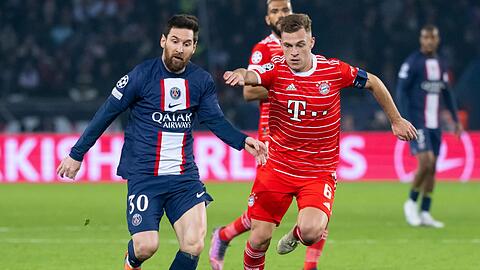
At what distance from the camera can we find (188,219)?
751cm

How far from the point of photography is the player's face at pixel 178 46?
7516 millimetres

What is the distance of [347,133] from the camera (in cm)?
1944

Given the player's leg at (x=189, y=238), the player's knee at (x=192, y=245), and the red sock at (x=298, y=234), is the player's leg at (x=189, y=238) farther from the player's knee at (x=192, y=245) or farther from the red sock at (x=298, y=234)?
the red sock at (x=298, y=234)

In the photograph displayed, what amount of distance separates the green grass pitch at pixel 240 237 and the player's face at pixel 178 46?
259 centimetres

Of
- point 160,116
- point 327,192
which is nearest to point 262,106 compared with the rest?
point 327,192

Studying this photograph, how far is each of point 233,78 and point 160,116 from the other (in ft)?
1.79

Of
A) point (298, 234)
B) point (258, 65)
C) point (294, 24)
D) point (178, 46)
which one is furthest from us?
point (258, 65)

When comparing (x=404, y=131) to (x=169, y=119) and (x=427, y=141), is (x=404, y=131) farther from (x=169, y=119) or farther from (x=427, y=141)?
(x=427, y=141)

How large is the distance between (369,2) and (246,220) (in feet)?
51.6

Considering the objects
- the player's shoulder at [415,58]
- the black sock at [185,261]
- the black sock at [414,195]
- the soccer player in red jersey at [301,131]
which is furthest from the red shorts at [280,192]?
the player's shoulder at [415,58]

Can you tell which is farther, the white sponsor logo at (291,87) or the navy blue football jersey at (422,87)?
the navy blue football jersey at (422,87)

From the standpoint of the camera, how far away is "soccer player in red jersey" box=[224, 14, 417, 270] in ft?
26.2

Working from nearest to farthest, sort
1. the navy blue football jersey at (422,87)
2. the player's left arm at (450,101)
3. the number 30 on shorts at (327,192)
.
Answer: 1. the number 30 on shorts at (327,192)
2. the navy blue football jersey at (422,87)
3. the player's left arm at (450,101)

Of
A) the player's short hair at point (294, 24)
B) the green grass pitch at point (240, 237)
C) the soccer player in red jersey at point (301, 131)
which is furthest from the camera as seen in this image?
the green grass pitch at point (240, 237)
